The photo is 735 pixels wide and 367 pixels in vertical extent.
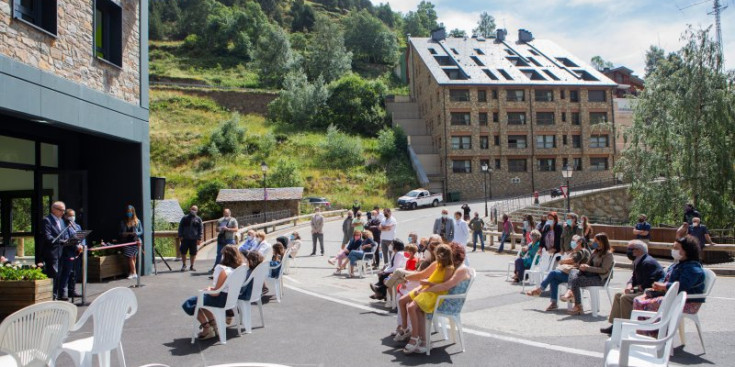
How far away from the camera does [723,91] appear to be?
2228 cm

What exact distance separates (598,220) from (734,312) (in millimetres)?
32782

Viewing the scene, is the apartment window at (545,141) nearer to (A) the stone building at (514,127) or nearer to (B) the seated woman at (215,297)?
(A) the stone building at (514,127)

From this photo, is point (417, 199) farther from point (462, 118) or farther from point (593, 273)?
point (593, 273)

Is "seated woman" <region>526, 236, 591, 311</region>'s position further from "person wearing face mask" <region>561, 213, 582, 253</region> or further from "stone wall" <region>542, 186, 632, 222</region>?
"stone wall" <region>542, 186, 632, 222</region>

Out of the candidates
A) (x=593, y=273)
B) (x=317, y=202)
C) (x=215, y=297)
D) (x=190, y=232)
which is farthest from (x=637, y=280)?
(x=317, y=202)

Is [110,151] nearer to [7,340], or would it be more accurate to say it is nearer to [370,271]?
[370,271]

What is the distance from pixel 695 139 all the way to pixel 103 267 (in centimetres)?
2302

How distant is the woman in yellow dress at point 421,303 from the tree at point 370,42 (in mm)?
94654

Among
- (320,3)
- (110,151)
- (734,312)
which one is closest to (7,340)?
(734,312)

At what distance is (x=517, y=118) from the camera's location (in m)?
55.2

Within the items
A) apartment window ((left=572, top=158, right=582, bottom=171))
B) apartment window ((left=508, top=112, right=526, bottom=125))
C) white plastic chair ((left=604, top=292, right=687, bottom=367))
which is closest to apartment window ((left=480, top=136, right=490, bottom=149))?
apartment window ((left=508, top=112, right=526, bottom=125))

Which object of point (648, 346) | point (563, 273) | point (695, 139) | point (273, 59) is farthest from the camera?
point (273, 59)

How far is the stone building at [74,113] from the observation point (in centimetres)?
974

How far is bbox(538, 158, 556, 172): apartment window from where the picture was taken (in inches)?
2180
